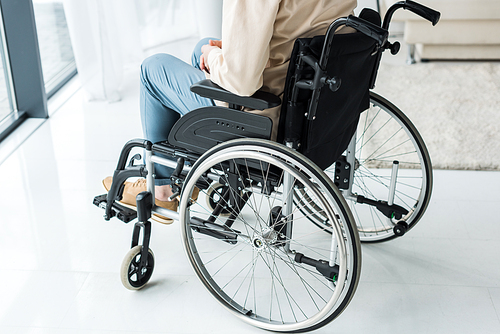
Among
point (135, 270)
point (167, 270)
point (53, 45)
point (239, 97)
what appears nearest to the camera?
point (239, 97)

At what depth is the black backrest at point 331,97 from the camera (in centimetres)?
118

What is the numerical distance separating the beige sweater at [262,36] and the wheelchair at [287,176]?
0.05 m

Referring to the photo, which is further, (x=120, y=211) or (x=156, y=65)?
(x=120, y=211)

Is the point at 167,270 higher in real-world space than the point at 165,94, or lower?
lower

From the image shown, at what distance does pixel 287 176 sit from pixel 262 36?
1.14ft

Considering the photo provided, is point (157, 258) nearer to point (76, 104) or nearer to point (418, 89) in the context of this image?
point (76, 104)

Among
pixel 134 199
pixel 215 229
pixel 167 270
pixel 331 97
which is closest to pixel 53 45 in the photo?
pixel 134 199

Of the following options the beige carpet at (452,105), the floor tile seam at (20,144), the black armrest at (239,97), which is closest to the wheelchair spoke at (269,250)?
the black armrest at (239,97)

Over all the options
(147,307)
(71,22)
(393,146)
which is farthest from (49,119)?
(393,146)

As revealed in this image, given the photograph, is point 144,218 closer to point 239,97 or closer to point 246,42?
point 239,97

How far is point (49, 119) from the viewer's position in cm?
280

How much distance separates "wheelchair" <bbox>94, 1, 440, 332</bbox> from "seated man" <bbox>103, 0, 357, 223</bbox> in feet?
0.16

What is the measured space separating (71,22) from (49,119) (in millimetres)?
543

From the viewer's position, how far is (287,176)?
1.26 m
